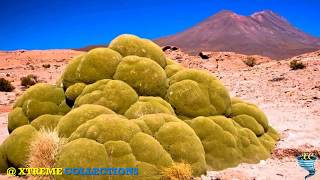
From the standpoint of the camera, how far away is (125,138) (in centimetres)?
773

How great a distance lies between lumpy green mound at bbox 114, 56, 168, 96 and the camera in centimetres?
995

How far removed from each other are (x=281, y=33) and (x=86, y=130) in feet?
649

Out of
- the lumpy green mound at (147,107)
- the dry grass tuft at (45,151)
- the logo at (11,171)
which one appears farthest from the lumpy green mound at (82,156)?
the logo at (11,171)

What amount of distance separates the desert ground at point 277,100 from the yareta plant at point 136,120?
51cm

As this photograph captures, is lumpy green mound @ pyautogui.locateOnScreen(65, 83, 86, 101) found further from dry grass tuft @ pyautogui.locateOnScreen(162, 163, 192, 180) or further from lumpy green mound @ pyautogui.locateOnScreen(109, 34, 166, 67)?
dry grass tuft @ pyautogui.locateOnScreen(162, 163, 192, 180)

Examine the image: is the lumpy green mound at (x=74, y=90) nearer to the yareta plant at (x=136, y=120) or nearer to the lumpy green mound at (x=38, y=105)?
the yareta plant at (x=136, y=120)

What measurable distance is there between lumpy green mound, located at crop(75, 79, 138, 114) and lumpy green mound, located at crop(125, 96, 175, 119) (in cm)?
18

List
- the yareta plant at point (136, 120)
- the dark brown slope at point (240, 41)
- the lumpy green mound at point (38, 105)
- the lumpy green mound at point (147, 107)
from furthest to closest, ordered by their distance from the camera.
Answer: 1. the dark brown slope at point (240, 41)
2. the lumpy green mound at point (38, 105)
3. the lumpy green mound at point (147, 107)
4. the yareta plant at point (136, 120)

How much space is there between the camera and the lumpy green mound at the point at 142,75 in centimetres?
995

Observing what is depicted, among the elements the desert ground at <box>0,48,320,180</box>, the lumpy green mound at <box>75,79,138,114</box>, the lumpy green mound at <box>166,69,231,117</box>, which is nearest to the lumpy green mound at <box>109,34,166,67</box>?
the lumpy green mound at <box>166,69,231,117</box>

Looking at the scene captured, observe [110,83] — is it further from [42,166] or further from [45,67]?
[45,67]

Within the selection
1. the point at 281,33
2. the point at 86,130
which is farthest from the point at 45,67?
the point at 281,33

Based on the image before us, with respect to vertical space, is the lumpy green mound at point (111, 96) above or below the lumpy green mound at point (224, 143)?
above

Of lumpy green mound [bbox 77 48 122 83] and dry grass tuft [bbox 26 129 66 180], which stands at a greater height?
lumpy green mound [bbox 77 48 122 83]
